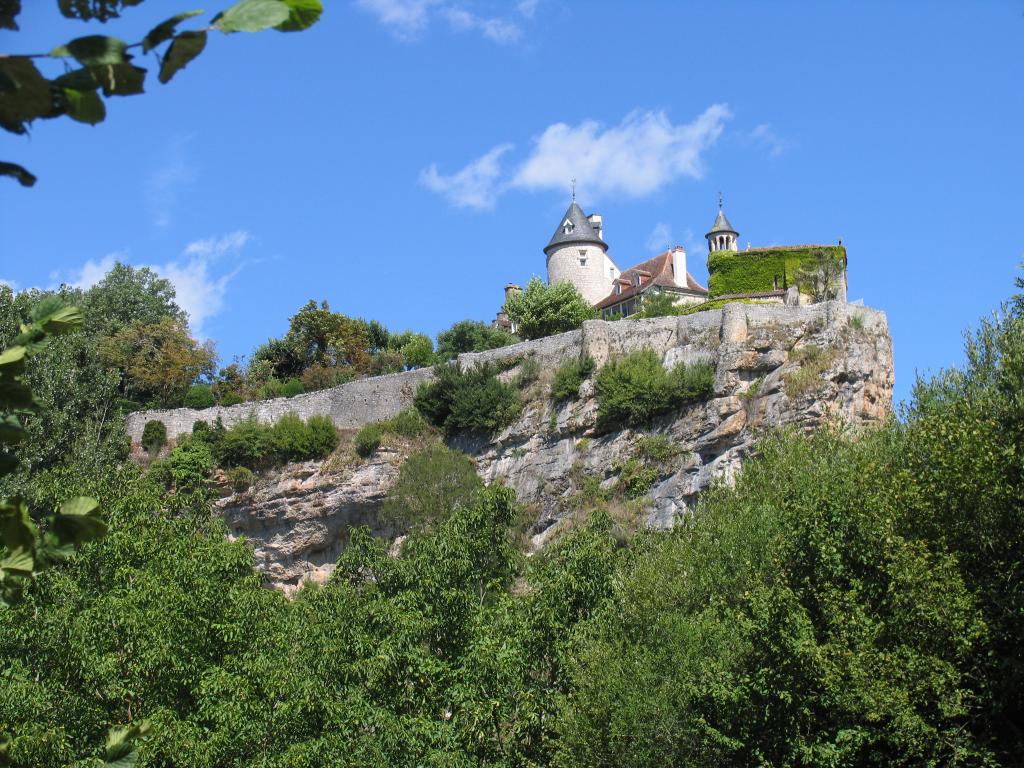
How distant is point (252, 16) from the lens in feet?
8.45

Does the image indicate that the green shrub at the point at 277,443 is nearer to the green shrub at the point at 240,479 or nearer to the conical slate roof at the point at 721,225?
the green shrub at the point at 240,479

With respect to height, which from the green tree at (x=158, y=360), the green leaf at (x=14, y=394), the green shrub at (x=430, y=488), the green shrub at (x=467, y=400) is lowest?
the green leaf at (x=14, y=394)

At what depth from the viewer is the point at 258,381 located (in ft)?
140

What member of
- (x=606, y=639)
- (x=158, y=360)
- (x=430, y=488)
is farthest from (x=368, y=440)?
(x=606, y=639)

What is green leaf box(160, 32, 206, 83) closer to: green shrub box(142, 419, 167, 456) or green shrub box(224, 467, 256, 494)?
green shrub box(224, 467, 256, 494)

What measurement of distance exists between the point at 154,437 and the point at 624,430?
14.6 metres

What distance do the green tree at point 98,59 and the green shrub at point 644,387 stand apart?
28178 mm

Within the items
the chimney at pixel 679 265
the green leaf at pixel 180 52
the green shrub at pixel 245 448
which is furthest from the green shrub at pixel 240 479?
the green leaf at pixel 180 52

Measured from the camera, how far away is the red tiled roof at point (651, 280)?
47.2m

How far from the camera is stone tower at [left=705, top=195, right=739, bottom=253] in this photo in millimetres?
48000

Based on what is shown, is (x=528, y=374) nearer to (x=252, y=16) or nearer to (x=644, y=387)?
(x=644, y=387)

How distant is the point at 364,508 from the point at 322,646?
1674cm

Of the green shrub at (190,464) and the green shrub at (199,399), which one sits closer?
the green shrub at (190,464)

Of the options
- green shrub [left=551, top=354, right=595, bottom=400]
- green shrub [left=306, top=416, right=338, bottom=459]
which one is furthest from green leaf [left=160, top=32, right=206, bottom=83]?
green shrub [left=306, top=416, right=338, bottom=459]
